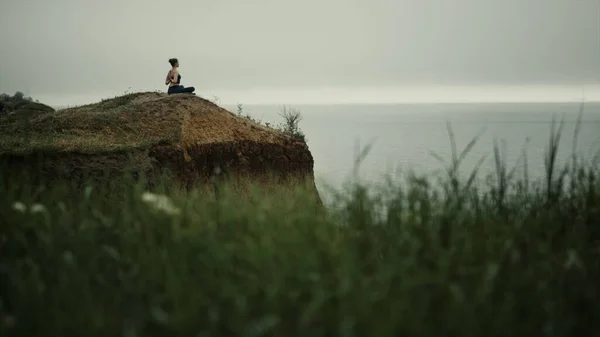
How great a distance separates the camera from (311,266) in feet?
13.4

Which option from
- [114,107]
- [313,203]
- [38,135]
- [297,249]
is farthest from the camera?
[114,107]

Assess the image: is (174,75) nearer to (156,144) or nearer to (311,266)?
(156,144)

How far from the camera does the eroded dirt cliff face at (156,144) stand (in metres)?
11.7

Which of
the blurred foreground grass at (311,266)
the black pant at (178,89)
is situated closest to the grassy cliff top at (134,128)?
the black pant at (178,89)

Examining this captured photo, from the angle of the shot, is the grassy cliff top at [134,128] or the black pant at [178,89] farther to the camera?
the black pant at [178,89]

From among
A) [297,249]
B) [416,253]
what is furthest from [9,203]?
[416,253]

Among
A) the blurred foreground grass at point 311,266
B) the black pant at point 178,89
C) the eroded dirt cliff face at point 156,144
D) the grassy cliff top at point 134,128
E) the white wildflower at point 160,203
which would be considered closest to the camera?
the blurred foreground grass at point 311,266

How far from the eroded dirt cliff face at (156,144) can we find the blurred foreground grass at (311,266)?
223 inches

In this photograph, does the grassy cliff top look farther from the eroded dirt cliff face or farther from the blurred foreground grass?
the blurred foreground grass

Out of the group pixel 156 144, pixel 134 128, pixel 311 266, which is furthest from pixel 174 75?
pixel 311 266

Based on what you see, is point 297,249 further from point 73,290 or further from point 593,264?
point 593,264

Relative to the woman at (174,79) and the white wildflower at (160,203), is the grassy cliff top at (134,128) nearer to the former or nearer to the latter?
the woman at (174,79)

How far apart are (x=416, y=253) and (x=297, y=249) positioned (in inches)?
31.7

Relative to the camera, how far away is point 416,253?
4.61m
